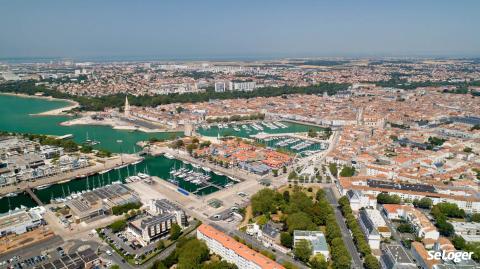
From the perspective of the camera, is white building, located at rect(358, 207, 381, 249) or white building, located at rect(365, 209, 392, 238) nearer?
white building, located at rect(358, 207, 381, 249)

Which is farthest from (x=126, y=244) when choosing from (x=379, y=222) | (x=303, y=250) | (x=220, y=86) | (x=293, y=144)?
(x=220, y=86)

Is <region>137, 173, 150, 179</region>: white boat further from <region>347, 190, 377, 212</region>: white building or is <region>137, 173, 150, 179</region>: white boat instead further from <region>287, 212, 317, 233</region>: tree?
<region>347, 190, 377, 212</region>: white building

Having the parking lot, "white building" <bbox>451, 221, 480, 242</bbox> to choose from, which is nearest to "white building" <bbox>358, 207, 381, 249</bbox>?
"white building" <bbox>451, 221, 480, 242</bbox>

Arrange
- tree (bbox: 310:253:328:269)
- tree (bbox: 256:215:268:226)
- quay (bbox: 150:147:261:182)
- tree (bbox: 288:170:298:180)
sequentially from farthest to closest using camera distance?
quay (bbox: 150:147:261:182), tree (bbox: 288:170:298:180), tree (bbox: 256:215:268:226), tree (bbox: 310:253:328:269)

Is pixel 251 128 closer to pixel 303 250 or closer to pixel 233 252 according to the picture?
pixel 303 250

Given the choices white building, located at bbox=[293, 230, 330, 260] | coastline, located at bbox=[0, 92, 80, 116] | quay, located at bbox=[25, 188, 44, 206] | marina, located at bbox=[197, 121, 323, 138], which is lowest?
marina, located at bbox=[197, 121, 323, 138]

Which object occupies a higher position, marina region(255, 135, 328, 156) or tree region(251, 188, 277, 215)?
tree region(251, 188, 277, 215)

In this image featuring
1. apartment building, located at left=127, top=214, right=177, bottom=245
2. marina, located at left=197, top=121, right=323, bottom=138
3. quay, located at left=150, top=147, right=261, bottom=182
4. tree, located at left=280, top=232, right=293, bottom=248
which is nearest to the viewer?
tree, located at left=280, top=232, right=293, bottom=248
